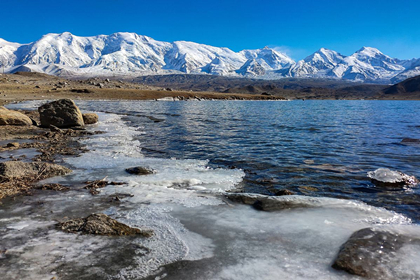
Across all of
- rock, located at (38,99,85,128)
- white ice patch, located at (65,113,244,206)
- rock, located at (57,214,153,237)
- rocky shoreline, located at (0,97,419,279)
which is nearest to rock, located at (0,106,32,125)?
rock, located at (38,99,85,128)

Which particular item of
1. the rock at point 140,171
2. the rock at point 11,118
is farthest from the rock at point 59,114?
the rock at point 140,171

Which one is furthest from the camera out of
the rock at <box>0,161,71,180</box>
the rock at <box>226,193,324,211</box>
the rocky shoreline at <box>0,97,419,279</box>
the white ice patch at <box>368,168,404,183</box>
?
the white ice patch at <box>368,168,404,183</box>

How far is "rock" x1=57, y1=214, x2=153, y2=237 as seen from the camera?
18.5 feet

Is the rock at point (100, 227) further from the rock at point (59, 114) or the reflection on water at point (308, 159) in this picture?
the rock at point (59, 114)

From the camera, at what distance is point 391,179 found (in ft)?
30.9

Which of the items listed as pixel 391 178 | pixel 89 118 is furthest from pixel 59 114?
pixel 391 178

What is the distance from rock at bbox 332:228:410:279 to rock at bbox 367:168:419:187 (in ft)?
13.7

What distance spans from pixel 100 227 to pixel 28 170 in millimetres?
5611

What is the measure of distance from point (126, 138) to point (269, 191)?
12.0m

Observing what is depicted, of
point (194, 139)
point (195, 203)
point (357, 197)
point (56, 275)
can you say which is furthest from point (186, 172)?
point (194, 139)

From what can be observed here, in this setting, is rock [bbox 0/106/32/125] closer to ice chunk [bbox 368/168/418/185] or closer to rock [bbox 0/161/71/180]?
rock [bbox 0/161/71/180]

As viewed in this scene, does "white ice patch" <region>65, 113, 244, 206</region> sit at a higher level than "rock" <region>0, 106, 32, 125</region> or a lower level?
lower

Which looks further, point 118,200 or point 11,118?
point 11,118

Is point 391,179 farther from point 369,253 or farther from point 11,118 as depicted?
point 11,118
